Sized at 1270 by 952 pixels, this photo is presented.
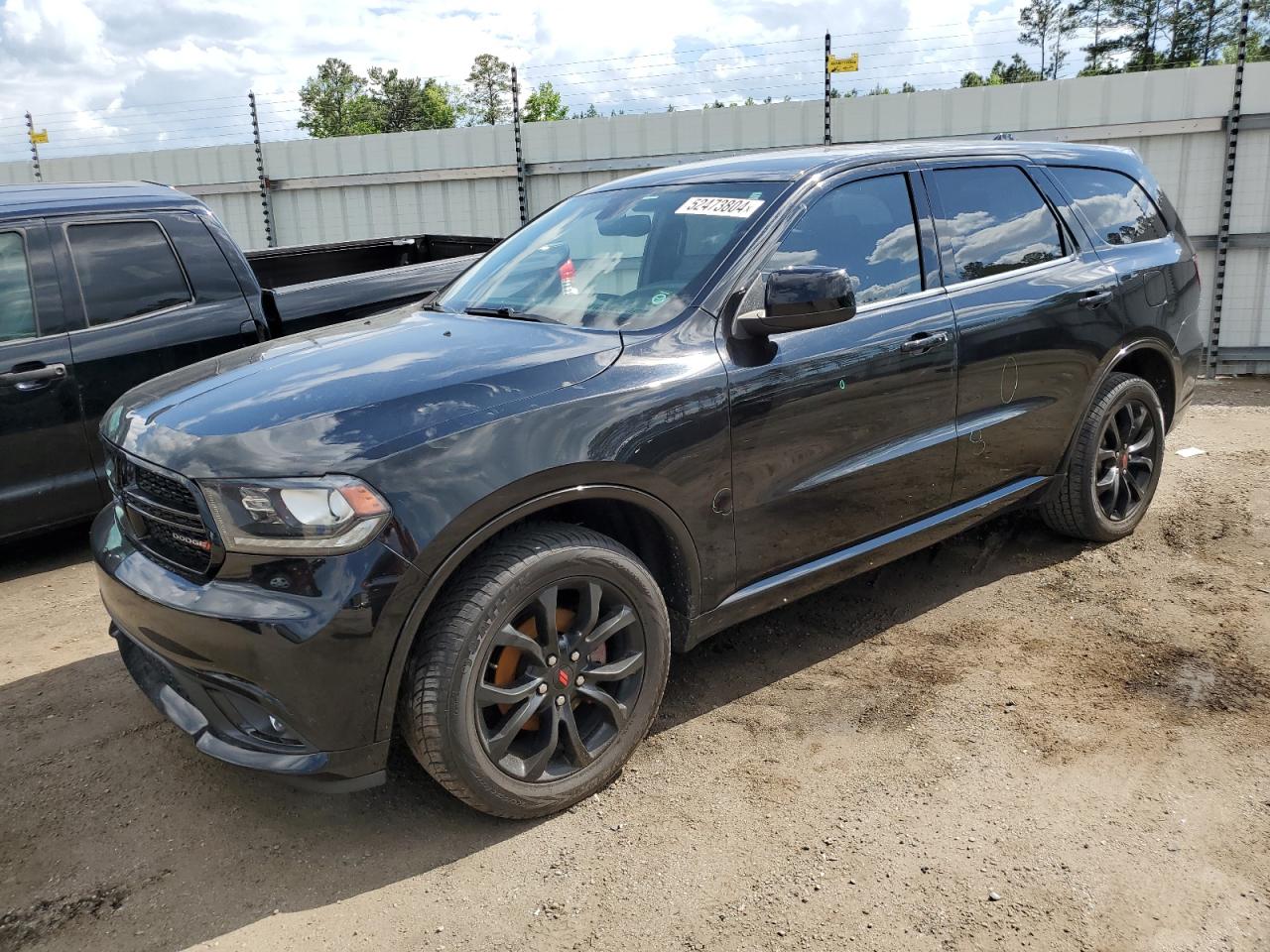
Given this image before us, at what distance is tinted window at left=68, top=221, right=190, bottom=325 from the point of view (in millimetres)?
4922

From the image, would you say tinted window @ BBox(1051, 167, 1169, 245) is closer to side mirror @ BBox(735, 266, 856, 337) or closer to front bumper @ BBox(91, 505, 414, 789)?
side mirror @ BBox(735, 266, 856, 337)

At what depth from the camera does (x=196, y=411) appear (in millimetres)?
2768

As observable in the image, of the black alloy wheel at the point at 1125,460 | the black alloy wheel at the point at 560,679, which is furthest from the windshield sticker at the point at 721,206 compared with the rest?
the black alloy wheel at the point at 1125,460

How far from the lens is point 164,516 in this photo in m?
2.69

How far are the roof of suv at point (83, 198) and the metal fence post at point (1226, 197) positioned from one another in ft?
27.8

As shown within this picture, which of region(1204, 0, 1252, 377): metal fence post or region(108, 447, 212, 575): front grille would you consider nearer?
region(108, 447, 212, 575): front grille

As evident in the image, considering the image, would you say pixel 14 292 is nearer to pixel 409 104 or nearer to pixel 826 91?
pixel 826 91

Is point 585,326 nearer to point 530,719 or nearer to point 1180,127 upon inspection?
point 530,719

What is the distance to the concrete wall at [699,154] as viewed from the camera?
891 cm

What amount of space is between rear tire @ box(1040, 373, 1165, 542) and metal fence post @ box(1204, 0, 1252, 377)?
Answer: 5173mm

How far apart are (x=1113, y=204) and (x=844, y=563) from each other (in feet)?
8.00

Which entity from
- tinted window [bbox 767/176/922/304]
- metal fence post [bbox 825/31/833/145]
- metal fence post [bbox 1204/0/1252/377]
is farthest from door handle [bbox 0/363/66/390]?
metal fence post [bbox 1204/0/1252/377]

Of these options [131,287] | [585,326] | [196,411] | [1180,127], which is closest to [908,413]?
[585,326]

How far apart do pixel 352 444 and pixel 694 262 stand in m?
1.36
